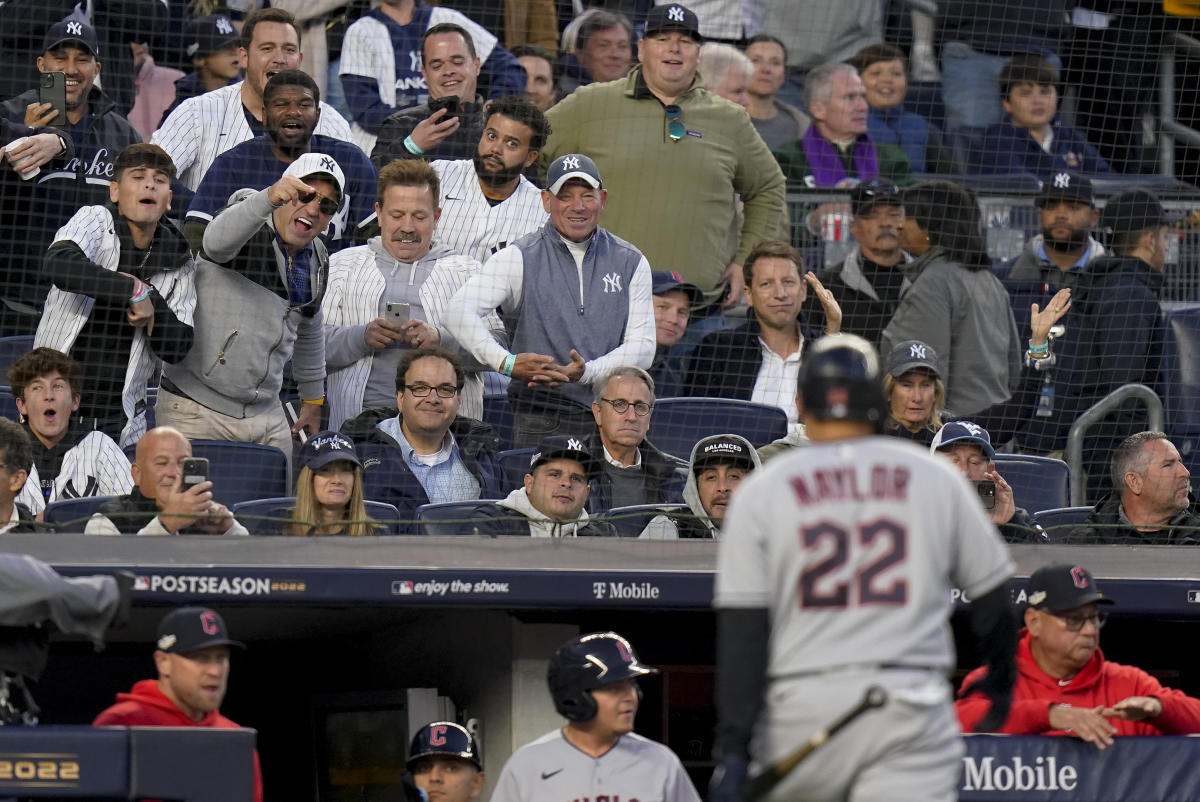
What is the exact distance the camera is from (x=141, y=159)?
706cm

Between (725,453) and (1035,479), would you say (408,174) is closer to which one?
(725,453)

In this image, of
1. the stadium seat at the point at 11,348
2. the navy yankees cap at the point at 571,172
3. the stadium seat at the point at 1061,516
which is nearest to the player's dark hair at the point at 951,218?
the stadium seat at the point at 1061,516

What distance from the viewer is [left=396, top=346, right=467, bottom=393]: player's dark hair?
22.9ft

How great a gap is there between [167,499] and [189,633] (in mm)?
1081

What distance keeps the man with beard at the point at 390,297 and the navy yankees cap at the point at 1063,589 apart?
2.59 m

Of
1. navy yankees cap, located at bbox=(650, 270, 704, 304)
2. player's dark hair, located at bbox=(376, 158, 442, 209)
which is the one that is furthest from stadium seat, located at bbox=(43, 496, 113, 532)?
navy yankees cap, located at bbox=(650, 270, 704, 304)

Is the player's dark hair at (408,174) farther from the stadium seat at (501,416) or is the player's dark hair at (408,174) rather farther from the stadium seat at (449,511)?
the stadium seat at (449,511)

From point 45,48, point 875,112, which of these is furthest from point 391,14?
point 875,112

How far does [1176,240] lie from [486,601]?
5.35 m

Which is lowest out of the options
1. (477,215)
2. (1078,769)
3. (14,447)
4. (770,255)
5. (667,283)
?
(1078,769)

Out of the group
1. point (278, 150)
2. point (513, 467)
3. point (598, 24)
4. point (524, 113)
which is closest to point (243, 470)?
point (513, 467)

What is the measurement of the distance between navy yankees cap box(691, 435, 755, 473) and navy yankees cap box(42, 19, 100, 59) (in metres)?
3.08

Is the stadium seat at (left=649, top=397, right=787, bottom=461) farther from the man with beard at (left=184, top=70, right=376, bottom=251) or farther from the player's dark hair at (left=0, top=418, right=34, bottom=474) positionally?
the player's dark hair at (left=0, top=418, right=34, bottom=474)

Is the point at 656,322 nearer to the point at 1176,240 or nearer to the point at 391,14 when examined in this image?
the point at 391,14
